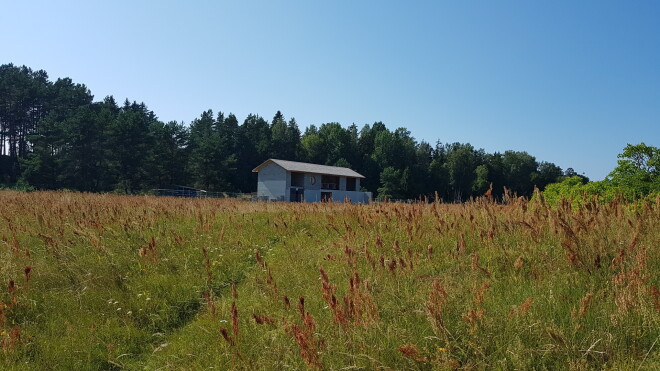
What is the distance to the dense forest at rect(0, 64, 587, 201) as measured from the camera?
2131 inches

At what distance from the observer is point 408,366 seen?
2.89 meters

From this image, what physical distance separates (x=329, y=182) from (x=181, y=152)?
977 inches

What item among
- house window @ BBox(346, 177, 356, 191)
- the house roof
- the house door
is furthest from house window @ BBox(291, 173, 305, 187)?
house window @ BBox(346, 177, 356, 191)

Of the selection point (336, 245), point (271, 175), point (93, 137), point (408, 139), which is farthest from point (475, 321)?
point (408, 139)

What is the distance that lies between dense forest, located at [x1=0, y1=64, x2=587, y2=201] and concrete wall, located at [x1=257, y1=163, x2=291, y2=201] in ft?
43.1

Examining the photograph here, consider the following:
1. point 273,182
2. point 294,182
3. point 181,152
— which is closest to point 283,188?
point 273,182

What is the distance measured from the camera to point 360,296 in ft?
11.4

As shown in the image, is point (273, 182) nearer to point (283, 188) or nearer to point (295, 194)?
point (283, 188)

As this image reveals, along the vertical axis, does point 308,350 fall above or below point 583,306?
below

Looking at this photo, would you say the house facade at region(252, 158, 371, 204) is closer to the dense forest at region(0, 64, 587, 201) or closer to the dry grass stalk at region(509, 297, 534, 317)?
the dense forest at region(0, 64, 587, 201)

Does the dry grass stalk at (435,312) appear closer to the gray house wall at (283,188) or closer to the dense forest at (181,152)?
the dense forest at (181,152)

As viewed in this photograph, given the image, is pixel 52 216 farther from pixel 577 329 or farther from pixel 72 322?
pixel 577 329

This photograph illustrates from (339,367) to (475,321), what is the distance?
3.45ft

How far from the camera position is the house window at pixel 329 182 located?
58.2 m
